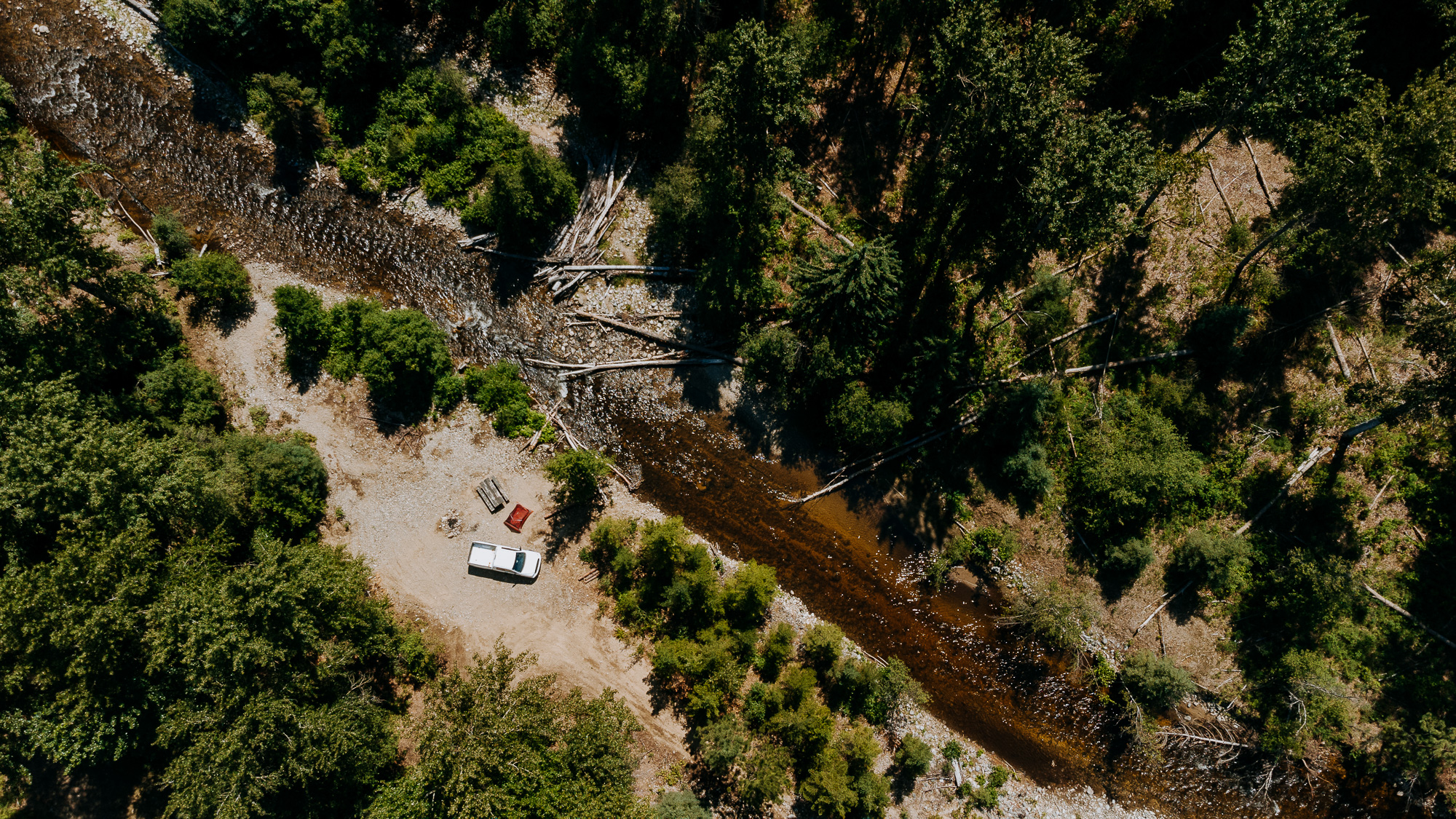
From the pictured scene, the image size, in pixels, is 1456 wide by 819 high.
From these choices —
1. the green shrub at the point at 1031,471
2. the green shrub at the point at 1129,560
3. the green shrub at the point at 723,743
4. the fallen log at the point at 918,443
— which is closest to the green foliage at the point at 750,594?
the green shrub at the point at 723,743

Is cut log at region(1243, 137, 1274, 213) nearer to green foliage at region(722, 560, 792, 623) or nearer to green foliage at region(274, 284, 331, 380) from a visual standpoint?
green foliage at region(722, 560, 792, 623)

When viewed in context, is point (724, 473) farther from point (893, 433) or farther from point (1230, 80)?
point (1230, 80)

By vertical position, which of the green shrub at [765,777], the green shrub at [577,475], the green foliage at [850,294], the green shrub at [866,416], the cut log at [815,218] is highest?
the cut log at [815,218]

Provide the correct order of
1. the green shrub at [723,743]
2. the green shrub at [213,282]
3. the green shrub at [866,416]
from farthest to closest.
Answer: the green shrub at [213,282]
the green shrub at [866,416]
the green shrub at [723,743]

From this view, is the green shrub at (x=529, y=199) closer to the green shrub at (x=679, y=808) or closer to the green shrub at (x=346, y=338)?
the green shrub at (x=346, y=338)

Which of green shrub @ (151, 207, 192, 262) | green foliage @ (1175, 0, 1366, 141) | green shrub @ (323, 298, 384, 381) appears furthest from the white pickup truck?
green foliage @ (1175, 0, 1366, 141)

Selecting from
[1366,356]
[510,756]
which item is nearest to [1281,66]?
[1366,356]
